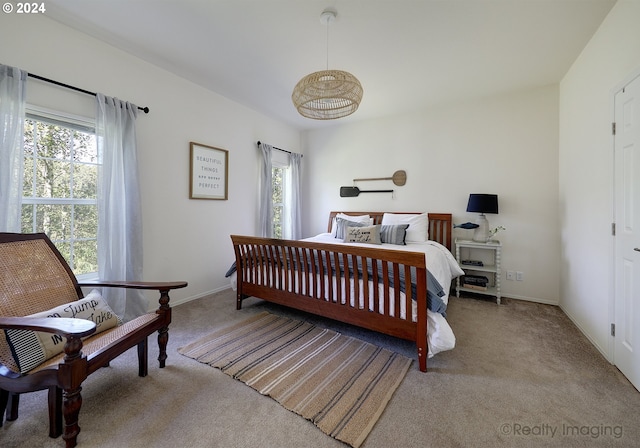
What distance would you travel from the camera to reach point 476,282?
3.18 meters

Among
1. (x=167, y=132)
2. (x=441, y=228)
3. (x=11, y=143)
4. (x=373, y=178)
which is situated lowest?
(x=441, y=228)

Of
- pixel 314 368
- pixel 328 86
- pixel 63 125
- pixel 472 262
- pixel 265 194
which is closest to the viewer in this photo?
pixel 314 368

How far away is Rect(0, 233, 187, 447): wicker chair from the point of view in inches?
45.1

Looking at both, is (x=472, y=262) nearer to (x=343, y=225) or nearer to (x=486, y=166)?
(x=486, y=166)

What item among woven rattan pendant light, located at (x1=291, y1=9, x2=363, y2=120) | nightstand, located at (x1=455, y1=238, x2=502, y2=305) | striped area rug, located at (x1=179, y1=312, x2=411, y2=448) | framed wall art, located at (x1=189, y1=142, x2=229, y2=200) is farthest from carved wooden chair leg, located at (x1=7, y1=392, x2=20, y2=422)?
nightstand, located at (x1=455, y1=238, x2=502, y2=305)

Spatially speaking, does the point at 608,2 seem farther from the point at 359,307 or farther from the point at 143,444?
the point at 143,444

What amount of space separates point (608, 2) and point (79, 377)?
400 centimetres

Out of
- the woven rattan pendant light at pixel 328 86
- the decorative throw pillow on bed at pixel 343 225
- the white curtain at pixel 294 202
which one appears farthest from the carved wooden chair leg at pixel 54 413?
the white curtain at pixel 294 202

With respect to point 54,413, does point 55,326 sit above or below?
above

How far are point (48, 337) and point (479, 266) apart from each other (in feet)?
12.7

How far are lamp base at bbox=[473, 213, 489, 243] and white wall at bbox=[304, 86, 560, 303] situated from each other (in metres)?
0.11

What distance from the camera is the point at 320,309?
7.52 feet

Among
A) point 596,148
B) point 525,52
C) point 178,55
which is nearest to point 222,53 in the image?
point 178,55

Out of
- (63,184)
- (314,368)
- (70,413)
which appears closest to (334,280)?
(314,368)
